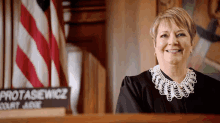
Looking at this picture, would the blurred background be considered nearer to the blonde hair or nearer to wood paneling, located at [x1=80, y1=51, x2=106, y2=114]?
wood paneling, located at [x1=80, y1=51, x2=106, y2=114]

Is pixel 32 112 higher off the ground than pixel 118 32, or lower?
lower

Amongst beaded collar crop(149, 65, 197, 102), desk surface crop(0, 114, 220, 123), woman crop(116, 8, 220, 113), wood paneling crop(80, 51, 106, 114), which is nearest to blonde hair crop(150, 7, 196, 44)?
woman crop(116, 8, 220, 113)

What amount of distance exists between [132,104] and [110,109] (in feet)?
2.07

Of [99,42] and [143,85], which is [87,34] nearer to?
[99,42]

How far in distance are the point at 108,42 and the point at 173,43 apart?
67 centimetres

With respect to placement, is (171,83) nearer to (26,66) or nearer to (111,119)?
(111,119)

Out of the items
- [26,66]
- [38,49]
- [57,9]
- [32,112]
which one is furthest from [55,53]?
[32,112]

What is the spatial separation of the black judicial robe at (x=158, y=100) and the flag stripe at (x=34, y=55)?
60 cm

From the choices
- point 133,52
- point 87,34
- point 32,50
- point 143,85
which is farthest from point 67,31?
point 143,85

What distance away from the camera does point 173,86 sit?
84cm

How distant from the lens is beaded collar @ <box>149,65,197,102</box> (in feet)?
2.68

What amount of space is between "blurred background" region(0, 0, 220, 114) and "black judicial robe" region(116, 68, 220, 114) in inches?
12.9

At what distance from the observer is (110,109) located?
1.36m

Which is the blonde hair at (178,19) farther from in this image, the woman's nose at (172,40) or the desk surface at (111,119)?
the desk surface at (111,119)
